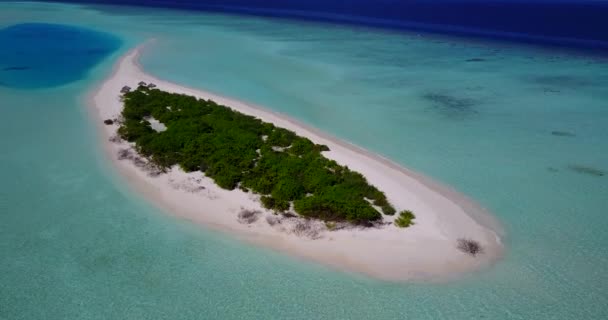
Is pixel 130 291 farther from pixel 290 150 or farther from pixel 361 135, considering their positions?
pixel 361 135

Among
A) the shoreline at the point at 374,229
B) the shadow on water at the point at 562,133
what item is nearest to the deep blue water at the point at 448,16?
the shadow on water at the point at 562,133

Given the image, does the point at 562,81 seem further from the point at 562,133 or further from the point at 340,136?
the point at 340,136

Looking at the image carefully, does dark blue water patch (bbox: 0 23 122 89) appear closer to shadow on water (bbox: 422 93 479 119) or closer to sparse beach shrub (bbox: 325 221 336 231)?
sparse beach shrub (bbox: 325 221 336 231)

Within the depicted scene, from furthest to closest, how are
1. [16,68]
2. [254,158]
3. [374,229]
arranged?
[16,68] < [254,158] < [374,229]

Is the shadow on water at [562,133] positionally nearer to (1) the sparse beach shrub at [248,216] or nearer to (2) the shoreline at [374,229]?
(2) the shoreline at [374,229]

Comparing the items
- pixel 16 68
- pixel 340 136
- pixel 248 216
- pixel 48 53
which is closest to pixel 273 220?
pixel 248 216

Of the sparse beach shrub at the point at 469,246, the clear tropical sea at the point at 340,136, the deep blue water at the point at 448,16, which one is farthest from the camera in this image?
the deep blue water at the point at 448,16
